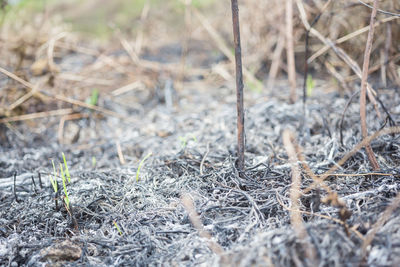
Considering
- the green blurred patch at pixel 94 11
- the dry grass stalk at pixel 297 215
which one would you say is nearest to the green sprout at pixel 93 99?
the dry grass stalk at pixel 297 215

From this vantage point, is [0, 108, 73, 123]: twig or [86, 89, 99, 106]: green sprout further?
[86, 89, 99, 106]: green sprout

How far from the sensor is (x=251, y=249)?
0.92 metres

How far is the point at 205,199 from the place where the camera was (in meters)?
1.29

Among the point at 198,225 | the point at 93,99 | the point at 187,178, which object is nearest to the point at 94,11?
the point at 93,99

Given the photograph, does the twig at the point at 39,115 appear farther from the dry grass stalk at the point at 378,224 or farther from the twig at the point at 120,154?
the dry grass stalk at the point at 378,224

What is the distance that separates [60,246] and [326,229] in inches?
34.0

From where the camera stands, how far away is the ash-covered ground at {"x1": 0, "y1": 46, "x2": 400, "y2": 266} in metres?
0.94

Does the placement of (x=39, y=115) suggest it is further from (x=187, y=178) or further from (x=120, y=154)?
(x=187, y=178)

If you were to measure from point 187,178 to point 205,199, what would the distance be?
201mm

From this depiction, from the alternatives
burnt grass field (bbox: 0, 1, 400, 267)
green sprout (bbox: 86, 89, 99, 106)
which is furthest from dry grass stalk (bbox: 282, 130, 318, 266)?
green sprout (bbox: 86, 89, 99, 106)

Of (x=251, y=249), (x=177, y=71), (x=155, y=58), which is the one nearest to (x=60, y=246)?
(x=251, y=249)

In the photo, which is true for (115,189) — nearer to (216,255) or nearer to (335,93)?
(216,255)

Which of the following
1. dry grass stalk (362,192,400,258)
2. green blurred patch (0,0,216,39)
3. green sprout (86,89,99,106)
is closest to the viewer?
dry grass stalk (362,192,400,258)

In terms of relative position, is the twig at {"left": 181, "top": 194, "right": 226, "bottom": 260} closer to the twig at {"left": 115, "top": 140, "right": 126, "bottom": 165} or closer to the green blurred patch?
the twig at {"left": 115, "top": 140, "right": 126, "bottom": 165}
